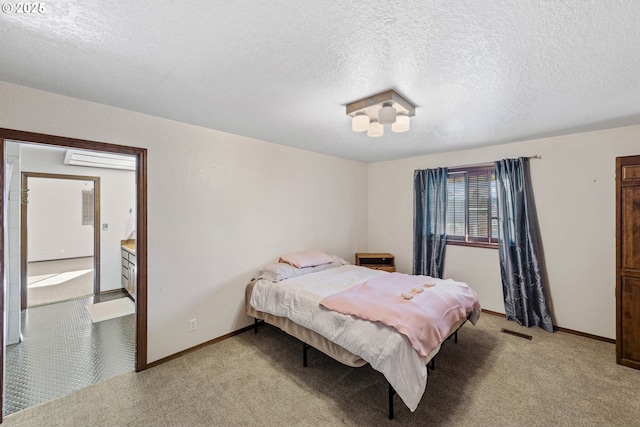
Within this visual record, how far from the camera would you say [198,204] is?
112 inches

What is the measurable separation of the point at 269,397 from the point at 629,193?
12.0 ft

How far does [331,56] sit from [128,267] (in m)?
4.81

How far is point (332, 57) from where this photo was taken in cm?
152

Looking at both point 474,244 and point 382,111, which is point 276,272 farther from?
point 474,244

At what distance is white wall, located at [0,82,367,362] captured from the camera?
86.5 inches

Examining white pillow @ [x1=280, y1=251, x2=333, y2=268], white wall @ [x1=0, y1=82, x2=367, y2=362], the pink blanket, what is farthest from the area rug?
the pink blanket

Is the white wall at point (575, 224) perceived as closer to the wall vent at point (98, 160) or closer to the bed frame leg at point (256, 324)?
the bed frame leg at point (256, 324)

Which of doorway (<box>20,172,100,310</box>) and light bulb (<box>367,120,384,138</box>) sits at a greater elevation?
light bulb (<box>367,120,384,138</box>)

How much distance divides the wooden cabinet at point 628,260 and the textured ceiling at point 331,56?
0.59 m

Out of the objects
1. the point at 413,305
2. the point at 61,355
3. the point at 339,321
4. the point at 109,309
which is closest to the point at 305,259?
the point at 339,321

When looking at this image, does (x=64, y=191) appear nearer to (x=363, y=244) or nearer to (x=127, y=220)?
(x=127, y=220)

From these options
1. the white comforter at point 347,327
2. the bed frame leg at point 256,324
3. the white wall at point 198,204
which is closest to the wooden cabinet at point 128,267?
the white wall at point 198,204

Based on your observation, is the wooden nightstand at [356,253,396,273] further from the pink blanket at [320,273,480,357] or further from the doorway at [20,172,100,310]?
the doorway at [20,172,100,310]

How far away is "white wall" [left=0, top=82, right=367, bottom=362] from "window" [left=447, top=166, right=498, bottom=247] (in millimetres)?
2208
